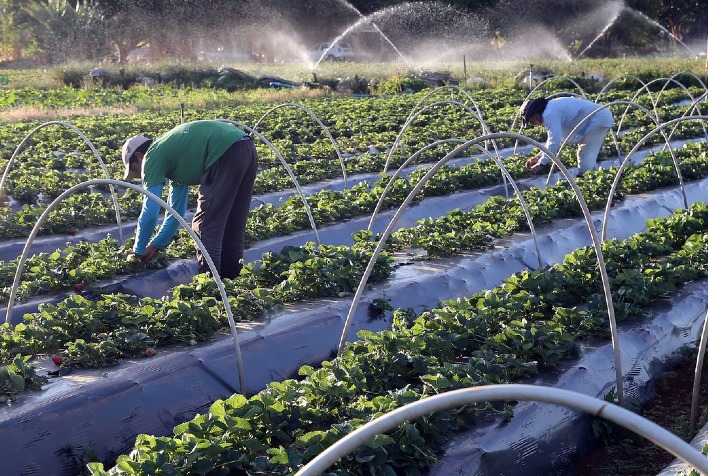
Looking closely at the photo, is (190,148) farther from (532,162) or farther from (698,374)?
(532,162)

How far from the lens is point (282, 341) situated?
6305mm

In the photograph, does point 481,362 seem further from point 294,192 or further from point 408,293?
point 294,192

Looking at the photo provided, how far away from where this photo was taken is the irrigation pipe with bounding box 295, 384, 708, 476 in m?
2.40

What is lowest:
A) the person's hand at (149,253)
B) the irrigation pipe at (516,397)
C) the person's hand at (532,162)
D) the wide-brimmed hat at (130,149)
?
the person's hand at (532,162)

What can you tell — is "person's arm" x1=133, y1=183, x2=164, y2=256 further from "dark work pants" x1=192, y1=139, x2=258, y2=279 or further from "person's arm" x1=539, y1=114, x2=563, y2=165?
"person's arm" x1=539, y1=114, x2=563, y2=165

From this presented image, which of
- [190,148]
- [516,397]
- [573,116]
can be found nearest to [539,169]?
[573,116]

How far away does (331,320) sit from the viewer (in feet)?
22.0

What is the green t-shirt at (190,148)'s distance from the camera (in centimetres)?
708

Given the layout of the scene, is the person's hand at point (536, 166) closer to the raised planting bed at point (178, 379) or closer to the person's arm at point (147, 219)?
the raised planting bed at point (178, 379)

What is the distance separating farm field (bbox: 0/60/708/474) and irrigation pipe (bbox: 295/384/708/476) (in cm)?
156

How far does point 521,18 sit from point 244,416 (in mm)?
45855

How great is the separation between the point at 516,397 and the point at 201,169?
5279mm

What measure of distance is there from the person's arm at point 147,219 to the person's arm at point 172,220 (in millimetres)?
98

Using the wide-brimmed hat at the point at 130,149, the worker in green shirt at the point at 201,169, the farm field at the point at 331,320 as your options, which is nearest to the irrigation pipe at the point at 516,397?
the farm field at the point at 331,320
